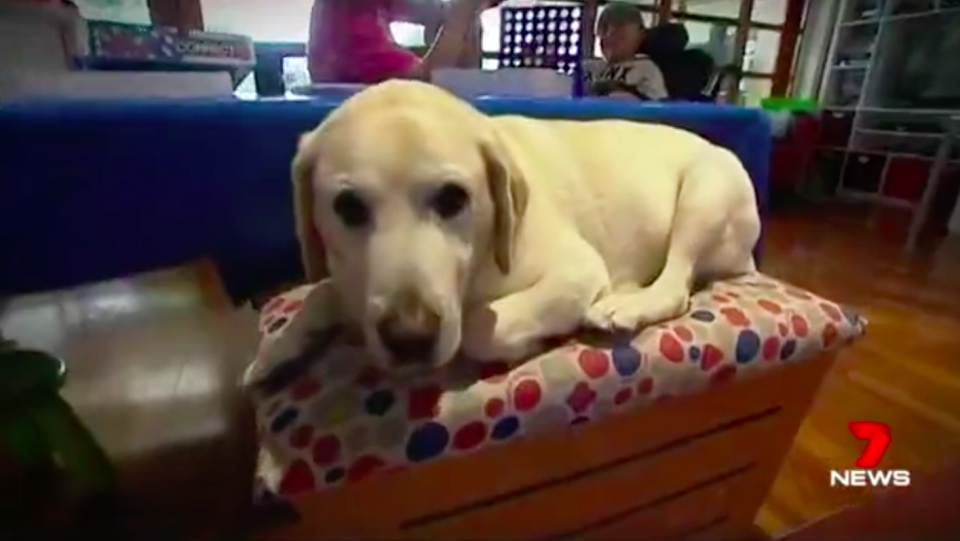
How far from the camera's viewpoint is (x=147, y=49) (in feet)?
2.47

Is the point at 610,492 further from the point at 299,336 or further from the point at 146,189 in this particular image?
the point at 146,189

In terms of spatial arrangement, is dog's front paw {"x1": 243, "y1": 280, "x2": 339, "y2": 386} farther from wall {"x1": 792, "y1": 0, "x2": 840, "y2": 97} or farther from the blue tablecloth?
wall {"x1": 792, "y1": 0, "x2": 840, "y2": 97}

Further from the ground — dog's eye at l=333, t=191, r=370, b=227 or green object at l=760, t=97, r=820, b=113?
dog's eye at l=333, t=191, r=370, b=227

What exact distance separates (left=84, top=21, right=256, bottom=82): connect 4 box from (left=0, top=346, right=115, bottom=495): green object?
1.55 feet

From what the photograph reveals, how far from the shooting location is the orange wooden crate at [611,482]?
0.50 metres

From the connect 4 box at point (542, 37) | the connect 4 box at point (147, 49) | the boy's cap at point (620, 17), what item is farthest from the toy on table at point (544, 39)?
the boy's cap at point (620, 17)

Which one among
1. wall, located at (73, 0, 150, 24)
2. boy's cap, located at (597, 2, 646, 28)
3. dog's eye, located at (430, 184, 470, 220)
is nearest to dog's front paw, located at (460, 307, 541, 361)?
dog's eye, located at (430, 184, 470, 220)

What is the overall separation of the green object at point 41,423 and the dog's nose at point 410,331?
22 centimetres

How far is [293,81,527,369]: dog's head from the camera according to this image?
0.45 meters

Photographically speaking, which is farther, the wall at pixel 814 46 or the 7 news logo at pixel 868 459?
the wall at pixel 814 46

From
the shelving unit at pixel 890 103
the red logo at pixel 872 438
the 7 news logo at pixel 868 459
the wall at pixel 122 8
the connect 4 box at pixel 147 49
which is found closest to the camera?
the connect 4 box at pixel 147 49

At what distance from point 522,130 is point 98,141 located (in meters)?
0.47

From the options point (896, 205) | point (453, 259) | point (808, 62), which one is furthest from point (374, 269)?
point (808, 62)

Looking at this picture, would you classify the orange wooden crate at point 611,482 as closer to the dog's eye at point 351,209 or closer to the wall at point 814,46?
the dog's eye at point 351,209
